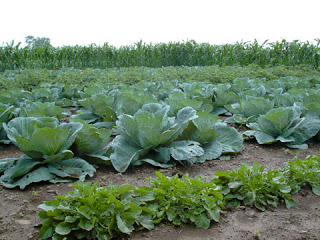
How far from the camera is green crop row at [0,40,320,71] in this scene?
1427 centimetres

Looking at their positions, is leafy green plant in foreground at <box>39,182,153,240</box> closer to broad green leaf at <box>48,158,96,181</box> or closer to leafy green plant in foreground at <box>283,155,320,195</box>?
broad green leaf at <box>48,158,96,181</box>

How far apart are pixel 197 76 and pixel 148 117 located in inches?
224

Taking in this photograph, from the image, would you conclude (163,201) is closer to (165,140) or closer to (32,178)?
(165,140)

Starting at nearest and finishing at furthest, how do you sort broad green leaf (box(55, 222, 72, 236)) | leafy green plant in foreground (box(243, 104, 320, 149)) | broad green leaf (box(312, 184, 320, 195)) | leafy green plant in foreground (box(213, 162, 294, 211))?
broad green leaf (box(55, 222, 72, 236)) → leafy green plant in foreground (box(213, 162, 294, 211)) → broad green leaf (box(312, 184, 320, 195)) → leafy green plant in foreground (box(243, 104, 320, 149))

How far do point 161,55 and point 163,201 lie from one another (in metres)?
15.7

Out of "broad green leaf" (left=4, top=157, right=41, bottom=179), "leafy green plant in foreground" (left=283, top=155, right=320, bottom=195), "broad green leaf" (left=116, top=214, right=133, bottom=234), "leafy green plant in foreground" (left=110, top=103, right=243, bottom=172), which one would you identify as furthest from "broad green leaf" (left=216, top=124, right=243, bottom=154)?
"broad green leaf" (left=4, top=157, right=41, bottom=179)

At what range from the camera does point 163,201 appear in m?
2.25

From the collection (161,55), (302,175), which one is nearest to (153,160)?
(302,175)

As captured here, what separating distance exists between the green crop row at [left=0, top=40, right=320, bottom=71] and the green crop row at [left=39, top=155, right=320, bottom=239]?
42.5ft

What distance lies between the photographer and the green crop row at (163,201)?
6.48 ft

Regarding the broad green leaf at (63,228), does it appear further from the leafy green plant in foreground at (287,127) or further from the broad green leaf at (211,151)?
the leafy green plant in foreground at (287,127)

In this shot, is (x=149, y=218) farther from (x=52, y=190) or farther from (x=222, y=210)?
(x=52, y=190)

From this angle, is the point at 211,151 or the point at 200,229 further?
the point at 211,151

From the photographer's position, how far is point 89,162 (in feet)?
10.4
